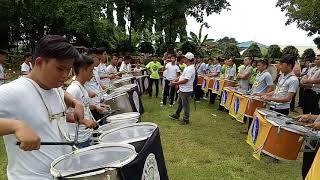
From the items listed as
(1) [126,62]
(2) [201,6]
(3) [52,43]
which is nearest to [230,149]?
(3) [52,43]

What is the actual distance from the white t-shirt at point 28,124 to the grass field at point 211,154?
4.04 meters

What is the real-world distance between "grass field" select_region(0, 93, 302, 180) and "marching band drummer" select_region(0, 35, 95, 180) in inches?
159

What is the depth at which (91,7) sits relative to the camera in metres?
29.0

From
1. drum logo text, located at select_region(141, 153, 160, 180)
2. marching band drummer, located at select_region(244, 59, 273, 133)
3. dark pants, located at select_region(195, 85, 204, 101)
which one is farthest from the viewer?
dark pants, located at select_region(195, 85, 204, 101)

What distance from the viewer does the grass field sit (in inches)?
255

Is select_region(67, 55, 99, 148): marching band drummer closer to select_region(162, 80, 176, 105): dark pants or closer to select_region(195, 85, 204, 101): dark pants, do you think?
Result: select_region(162, 80, 176, 105): dark pants

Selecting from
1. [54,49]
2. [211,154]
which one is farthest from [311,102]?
[54,49]

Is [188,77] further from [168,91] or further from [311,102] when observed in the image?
[168,91]

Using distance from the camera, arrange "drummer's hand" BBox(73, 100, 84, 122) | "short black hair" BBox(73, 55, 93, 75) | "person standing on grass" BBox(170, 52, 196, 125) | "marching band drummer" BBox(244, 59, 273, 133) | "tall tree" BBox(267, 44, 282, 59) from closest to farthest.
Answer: "drummer's hand" BBox(73, 100, 84, 122) < "short black hair" BBox(73, 55, 93, 75) < "marching band drummer" BBox(244, 59, 273, 133) < "person standing on grass" BBox(170, 52, 196, 125) < "tall tree" BBox(267, 44, 282, 59)

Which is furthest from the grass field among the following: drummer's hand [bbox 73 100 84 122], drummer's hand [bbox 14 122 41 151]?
drummer's hand [bbox 14 122 41 151]

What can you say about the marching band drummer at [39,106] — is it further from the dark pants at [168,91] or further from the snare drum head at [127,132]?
the dark pants at [168,91]

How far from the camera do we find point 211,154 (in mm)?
7699

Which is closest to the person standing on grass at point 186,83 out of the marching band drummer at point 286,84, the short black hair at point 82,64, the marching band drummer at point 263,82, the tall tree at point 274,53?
A: the marching band drummer at point 263,82

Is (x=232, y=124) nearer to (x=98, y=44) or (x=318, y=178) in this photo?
(x=318, y=178)
